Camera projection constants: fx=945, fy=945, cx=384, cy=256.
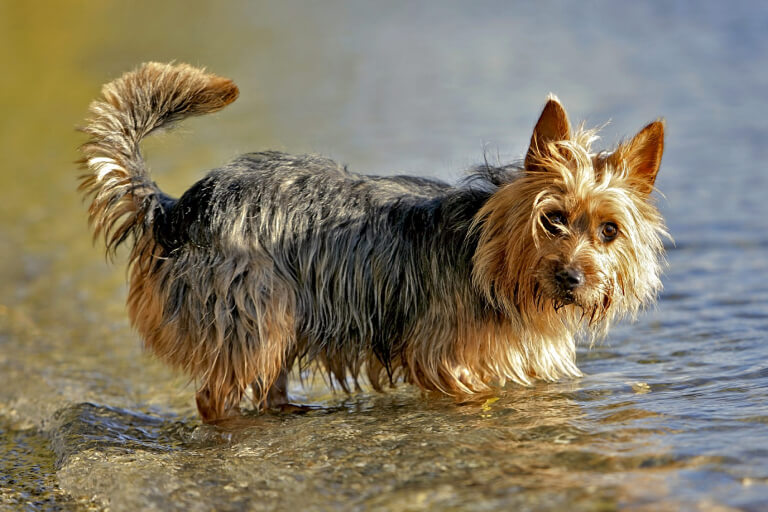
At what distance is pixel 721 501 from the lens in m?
3.24

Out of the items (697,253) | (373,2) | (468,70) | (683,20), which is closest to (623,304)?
(697,253)

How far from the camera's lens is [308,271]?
4695 millimetres

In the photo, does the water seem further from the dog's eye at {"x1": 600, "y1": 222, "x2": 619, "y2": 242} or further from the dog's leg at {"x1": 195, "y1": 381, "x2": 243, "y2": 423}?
the dog's eye at {"x1": 600, "y1": 222, "x2": 619, "y2": 242}

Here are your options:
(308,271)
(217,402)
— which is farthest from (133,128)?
(217,402)

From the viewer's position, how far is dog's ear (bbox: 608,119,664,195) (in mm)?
4270

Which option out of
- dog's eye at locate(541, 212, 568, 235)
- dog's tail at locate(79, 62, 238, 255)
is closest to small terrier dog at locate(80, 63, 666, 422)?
dog's tail at locate(79, 62, 238, 255)

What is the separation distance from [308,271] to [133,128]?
1129 millimetres

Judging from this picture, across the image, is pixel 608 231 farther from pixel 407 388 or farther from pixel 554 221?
pixel 407 388

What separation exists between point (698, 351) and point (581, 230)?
5.14 ft

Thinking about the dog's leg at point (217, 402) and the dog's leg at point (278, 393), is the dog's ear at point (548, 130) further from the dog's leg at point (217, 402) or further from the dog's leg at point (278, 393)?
the dog's leg at point (217, 402)

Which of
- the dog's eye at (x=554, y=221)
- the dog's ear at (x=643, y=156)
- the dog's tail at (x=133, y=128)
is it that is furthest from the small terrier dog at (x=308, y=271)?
the dog's eye at (x=554, y=221)

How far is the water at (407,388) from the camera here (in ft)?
12.2

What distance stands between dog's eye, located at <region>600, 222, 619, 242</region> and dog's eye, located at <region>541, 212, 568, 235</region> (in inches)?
6.7

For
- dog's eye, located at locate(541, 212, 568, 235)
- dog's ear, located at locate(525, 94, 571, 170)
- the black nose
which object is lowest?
the black nose
